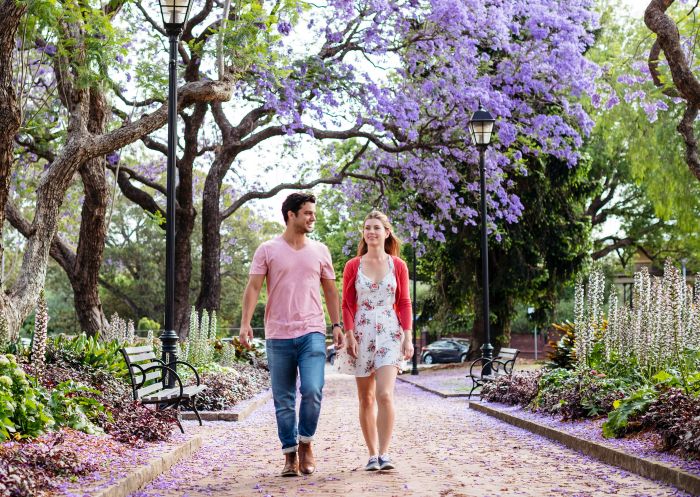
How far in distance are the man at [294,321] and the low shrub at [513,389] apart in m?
7.12

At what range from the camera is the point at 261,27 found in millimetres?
15719

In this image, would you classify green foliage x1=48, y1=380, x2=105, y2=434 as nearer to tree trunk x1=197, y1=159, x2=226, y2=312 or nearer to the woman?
the woman

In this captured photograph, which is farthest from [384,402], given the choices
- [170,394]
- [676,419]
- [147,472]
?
[170,394]

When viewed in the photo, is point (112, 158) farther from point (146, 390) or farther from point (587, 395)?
point (587, 395)

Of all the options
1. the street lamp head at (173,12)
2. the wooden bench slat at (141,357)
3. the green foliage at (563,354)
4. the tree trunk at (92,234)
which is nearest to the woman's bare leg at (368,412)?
the wooden bench slat at (141,357)

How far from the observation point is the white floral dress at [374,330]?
7684 millimetres

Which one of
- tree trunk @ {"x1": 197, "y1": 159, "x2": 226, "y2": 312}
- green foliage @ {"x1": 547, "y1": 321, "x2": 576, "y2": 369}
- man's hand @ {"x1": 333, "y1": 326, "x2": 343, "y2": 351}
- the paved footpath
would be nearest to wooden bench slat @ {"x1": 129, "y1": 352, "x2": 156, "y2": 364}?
the paved footpath

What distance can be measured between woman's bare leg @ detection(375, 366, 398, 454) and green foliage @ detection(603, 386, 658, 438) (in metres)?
2.85

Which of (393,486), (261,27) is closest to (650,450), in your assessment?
(393,486)

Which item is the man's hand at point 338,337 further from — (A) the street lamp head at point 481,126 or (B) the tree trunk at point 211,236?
(B) the tree trunk at point 211,236

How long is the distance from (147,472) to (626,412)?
189 inches

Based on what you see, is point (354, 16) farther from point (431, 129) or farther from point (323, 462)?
point (323, 462)

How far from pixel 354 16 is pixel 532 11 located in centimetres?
473

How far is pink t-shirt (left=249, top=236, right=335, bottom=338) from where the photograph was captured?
7480 mm
